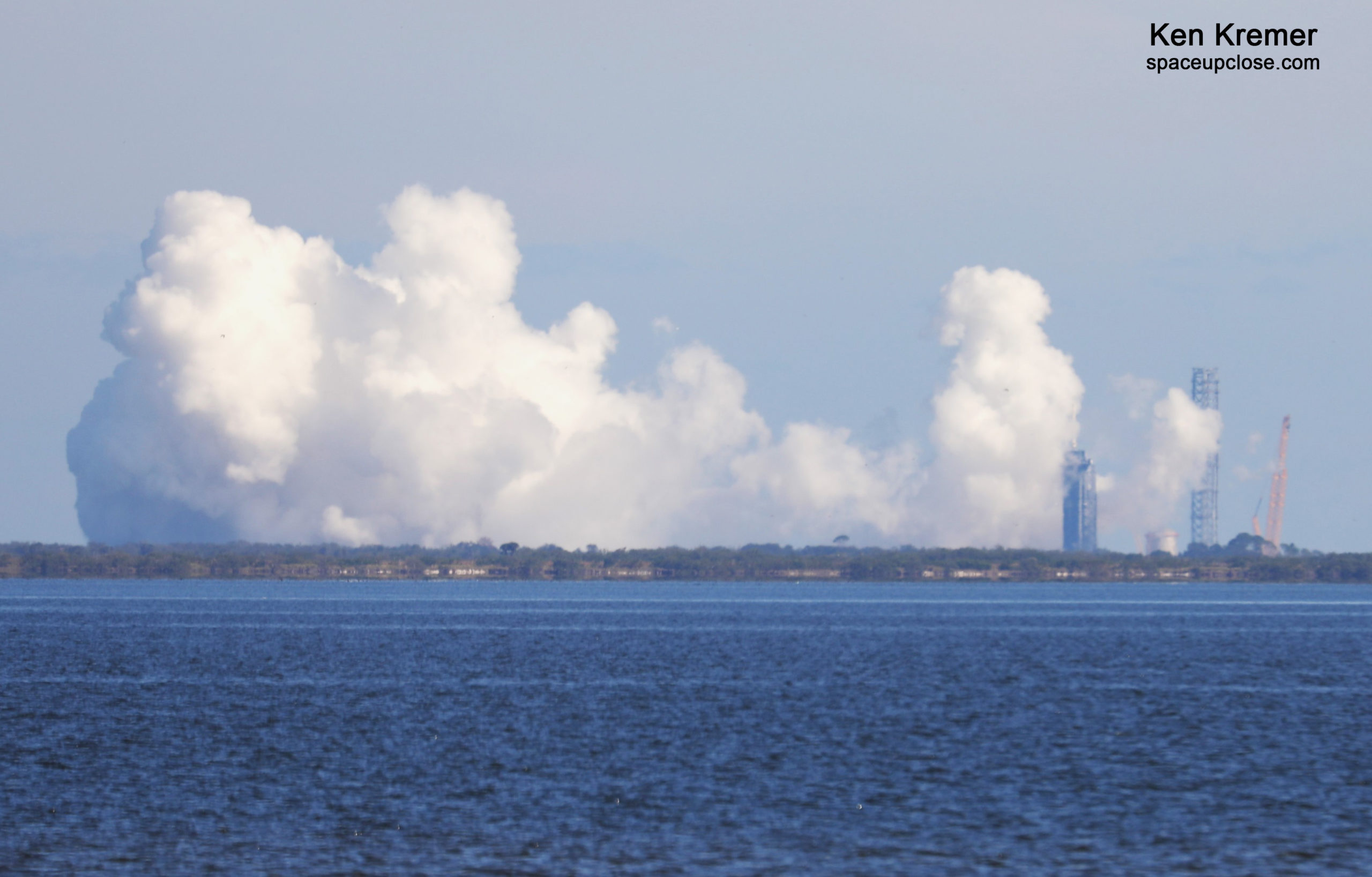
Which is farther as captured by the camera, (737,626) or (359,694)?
(737,626)

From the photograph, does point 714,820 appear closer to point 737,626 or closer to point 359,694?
point 359,694

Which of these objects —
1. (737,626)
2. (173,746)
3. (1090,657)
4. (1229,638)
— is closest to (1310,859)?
(173,746)

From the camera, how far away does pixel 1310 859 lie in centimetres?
4241

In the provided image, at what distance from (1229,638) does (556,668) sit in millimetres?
81658

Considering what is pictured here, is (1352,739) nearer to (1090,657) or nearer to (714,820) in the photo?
(714,820)

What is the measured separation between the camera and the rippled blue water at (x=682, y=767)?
4338 centimetres

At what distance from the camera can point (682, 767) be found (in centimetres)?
6059

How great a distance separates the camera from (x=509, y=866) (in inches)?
1618

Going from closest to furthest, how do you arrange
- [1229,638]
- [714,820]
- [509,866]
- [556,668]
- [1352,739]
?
1. [509,866]
2. [714,820]
3. [1352,739]
4. [556,668]
5. [1229,638]

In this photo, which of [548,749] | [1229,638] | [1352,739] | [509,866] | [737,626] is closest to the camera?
[509,866]

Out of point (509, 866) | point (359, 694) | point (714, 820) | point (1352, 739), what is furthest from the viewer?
point (359, 694)

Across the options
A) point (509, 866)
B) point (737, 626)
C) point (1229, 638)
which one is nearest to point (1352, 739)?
point (509, 866)

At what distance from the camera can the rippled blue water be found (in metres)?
43.4

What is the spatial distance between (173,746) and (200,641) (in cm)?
8742
